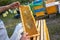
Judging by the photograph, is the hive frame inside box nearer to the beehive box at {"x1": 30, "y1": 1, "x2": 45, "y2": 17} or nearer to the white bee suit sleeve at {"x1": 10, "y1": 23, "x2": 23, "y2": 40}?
the beehive box at {"x1": 30, "y1": 1, "x2": 45, "y2": 17}

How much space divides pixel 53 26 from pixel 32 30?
8.20 feet

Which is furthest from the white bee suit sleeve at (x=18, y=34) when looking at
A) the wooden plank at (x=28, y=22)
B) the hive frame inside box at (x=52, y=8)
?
the hive frame inside box at (x=52, y=8)

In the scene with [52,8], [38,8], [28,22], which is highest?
[28,22]

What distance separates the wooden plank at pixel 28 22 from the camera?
2.81 metres

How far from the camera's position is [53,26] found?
5.29 metres

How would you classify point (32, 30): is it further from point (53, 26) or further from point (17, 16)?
A: point (17, 16)

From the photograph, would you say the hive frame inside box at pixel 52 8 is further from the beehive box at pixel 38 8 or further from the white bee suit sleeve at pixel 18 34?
the white bee suit sleeve at pixel 18 34

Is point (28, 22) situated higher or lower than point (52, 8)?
higher

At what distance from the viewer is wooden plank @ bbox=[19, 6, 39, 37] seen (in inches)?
110

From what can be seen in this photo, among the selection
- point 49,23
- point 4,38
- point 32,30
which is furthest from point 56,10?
point 4,38

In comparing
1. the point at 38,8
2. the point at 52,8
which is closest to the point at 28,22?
the point at 38,8

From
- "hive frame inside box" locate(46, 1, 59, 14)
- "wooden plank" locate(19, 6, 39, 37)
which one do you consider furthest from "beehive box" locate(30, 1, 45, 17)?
"wooden plank" locate(19, 6, 39, 37)

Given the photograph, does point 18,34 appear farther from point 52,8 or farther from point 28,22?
point 52,8

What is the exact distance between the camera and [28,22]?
3.04 metres
